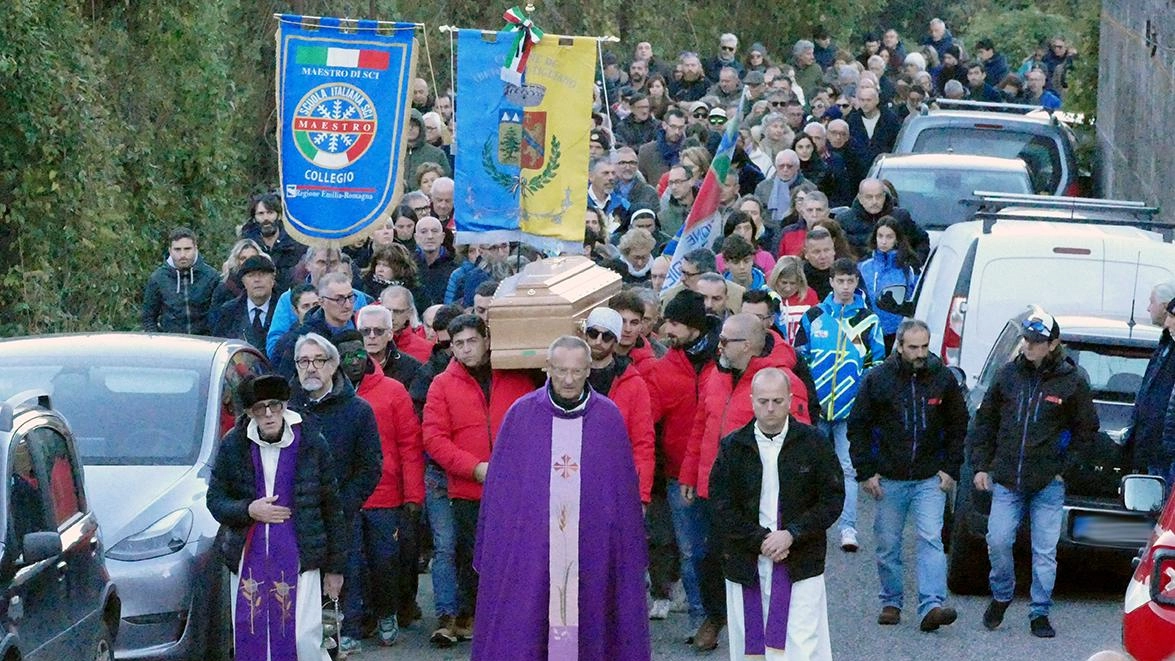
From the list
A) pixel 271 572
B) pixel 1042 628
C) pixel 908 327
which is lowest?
pixel 1042 628

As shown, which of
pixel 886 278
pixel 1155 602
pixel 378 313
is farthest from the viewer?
pixel 886 278

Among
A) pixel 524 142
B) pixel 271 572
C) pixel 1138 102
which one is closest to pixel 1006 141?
pixel 1138 102

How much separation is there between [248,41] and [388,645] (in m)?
14.3

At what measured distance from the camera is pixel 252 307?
15633 millimetres

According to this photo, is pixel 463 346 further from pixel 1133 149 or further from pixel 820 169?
pixel 1133 149

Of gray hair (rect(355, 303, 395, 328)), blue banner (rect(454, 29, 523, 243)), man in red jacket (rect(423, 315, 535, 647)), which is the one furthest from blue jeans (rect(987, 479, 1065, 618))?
blue banner (rect(454, 29, 523, 243))

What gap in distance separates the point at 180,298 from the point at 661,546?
4.73 metres

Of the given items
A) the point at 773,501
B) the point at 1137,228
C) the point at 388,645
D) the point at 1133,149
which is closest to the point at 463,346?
the point at 388,645

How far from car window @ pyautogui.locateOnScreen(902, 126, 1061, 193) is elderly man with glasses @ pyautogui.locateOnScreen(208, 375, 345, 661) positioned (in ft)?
45.1

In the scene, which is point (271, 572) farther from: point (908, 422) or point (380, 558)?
point (908, 422)

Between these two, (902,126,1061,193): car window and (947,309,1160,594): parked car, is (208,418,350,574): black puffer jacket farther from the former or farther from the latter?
(902,126,1061,193): car window

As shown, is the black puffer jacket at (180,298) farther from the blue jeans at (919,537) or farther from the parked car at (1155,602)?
the parked car at (1155,602)

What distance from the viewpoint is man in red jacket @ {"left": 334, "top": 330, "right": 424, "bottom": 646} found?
41.0 feet

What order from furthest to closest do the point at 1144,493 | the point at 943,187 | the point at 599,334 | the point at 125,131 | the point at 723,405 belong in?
the point at 125,131 → the point at 943,187 → the point at 723,405 → the point at 599,334 → the point at 1144,493
